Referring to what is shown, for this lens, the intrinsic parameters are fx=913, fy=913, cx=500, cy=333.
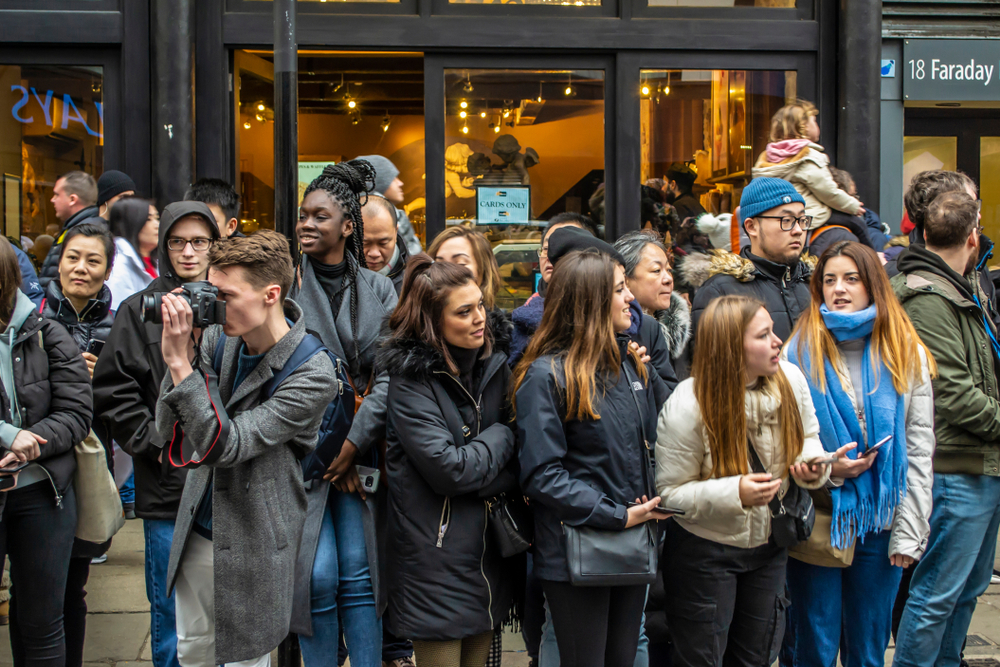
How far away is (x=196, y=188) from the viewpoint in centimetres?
580

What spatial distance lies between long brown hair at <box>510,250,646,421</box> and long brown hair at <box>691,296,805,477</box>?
0.34m

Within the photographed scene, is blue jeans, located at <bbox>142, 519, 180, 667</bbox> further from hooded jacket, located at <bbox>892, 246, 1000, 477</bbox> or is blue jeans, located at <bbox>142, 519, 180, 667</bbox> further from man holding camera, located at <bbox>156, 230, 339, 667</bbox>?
hooded jacket, located at <bbox>892, 246, 1000, 477</bbox>

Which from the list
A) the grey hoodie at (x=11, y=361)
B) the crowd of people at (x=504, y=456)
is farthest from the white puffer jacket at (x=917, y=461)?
the grey hoodie at (x=11, y=361)

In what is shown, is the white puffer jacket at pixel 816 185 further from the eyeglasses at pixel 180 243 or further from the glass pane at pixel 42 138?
the glass pane at pixel 42 138

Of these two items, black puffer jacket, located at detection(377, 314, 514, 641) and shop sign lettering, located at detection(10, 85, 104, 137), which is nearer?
black puffer jacket, located at detection(377, 314, 514, 641)

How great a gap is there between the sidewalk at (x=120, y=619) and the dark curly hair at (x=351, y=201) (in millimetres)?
2073

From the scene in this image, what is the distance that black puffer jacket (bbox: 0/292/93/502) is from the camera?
369cm

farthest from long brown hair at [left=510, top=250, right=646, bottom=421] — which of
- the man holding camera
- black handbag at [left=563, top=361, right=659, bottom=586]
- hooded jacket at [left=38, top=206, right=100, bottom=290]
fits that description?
hooded jacket at [left=38, top=206, right=100, bottom=290]

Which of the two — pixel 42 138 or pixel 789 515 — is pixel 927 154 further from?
pixel 42 138

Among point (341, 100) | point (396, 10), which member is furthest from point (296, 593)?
point (341, 100)

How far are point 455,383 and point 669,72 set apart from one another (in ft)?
14.6

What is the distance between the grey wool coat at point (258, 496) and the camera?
299 cm

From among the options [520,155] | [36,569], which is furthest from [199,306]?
[520,155]

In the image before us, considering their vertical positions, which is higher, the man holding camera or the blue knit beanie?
the blue knit beanie
